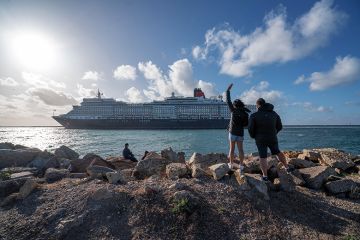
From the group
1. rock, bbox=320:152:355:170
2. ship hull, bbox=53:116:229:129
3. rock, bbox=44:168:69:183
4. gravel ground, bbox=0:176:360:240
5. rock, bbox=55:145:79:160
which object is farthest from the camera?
ship hull, bbox=53:116:229:129

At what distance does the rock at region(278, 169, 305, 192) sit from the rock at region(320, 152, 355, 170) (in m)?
2.61

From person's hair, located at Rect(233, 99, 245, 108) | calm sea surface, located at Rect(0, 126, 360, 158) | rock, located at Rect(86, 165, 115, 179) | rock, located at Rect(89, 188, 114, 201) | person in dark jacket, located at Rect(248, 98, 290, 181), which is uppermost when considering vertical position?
person's hair, located at Rect(233, 99, 245, 108)

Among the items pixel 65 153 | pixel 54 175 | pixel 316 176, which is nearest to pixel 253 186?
pixel 316 176

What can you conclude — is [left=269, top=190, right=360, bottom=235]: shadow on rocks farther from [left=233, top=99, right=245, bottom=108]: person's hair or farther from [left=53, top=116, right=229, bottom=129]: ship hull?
[left=53, top=116, right=229, bottom=129]: ship hull

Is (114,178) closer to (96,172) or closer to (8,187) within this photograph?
(96,172)

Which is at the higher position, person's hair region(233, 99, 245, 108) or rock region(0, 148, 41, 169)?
person's hair region(233, 99, 245, 108)

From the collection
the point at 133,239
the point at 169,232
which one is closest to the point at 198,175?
the point at 169,232

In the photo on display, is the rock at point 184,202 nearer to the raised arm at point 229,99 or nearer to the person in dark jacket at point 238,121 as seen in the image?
the person in dark jacket at point 238,121

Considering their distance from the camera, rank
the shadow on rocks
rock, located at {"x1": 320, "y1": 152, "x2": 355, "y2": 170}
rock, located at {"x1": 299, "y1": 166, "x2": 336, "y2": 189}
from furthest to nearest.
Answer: rock, located at {"x1": 320, "y1": 152, "x2": 355, "y2": 170}, rock, located at {"x1": 299, "y1": 166, "x2": 336, "y2": 189}, the shadow on rocks

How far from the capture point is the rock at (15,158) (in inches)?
341

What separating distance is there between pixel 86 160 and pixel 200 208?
5.53 metres

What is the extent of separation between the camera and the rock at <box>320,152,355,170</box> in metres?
7.07

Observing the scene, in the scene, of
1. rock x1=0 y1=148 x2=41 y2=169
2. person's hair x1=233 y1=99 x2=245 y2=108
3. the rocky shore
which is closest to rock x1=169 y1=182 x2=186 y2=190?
the rocky shore

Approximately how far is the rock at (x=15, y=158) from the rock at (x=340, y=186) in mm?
10046
